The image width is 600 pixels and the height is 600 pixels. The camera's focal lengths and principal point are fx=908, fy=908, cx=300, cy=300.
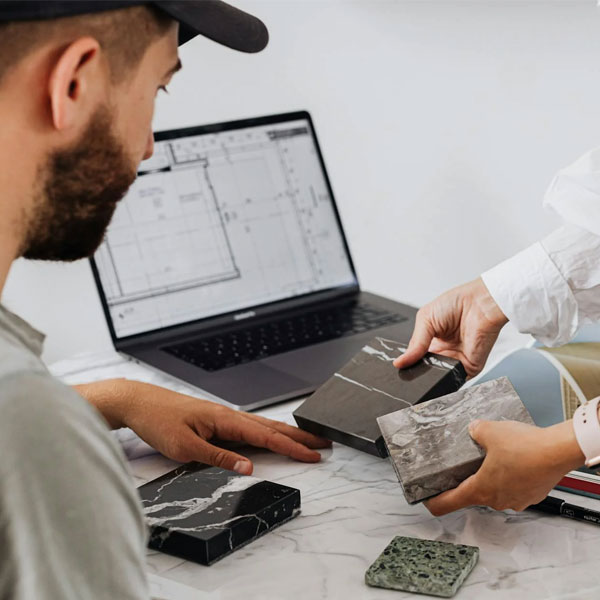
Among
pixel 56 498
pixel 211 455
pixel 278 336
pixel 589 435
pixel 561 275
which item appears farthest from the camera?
pixel 278 336

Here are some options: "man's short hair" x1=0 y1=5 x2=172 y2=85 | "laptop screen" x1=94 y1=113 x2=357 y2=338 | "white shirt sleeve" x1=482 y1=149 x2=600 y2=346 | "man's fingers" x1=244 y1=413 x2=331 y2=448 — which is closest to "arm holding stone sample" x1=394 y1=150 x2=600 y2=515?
"white shirt sleeve" x1=482 y1=149 x2=600 y2=346

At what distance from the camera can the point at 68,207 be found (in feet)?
2.49

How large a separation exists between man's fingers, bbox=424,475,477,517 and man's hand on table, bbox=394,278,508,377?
33 centimetres

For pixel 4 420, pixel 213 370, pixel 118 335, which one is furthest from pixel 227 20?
pixel 118 335

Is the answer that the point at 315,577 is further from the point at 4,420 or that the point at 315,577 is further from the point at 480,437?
the point at 4,420

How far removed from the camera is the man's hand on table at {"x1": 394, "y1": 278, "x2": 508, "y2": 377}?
1241 mm

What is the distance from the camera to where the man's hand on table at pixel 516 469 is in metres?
0.90

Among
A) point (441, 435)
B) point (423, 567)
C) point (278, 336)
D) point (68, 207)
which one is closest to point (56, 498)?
Result: point (68, 207)

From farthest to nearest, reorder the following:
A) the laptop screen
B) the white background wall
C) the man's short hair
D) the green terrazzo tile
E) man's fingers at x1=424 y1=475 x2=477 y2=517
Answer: the white background wall < the laptop screen < man's fingers at x1=424 y1=475 x2=477 y2=517 < the green terrazzo tile < the man's short hair

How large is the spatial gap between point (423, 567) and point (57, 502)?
39cm

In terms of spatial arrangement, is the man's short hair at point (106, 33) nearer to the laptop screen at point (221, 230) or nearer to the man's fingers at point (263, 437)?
the man's fingers at point (263, 437)

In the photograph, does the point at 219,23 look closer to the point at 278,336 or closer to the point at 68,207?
the point at 68,207

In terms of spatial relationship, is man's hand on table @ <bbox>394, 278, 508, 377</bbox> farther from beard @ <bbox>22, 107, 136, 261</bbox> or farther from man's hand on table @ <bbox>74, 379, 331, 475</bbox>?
beard @ <bbox>22, 107, 136, 261</bbox>

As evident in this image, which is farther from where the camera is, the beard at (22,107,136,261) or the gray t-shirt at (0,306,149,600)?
the beard at (22,107,136,261)
